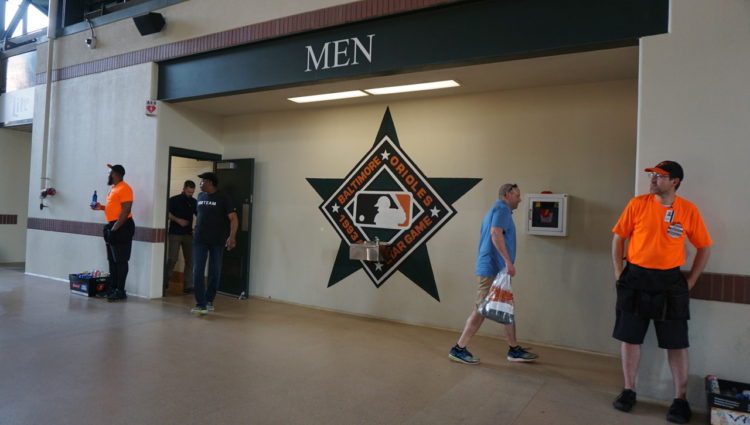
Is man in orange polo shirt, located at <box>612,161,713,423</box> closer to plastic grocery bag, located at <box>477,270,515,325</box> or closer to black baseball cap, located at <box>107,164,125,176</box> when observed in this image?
plastic grocery bag, located at <box>477,270,515,325</box>

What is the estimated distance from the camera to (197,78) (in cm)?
638

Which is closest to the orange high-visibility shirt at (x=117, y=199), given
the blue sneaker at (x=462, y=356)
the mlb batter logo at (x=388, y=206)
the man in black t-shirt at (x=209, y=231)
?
the man in black t-shirt at (x=209, y=231)

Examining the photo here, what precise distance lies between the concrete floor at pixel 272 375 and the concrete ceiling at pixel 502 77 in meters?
2.73

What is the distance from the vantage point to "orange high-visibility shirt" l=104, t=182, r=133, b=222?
6.36 metres

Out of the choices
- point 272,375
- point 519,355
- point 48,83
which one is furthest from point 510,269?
point 48,83

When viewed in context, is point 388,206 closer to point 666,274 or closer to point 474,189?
point 474,189

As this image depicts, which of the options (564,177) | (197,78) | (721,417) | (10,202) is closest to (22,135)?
(10,202)

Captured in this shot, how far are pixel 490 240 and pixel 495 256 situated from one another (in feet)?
0.49

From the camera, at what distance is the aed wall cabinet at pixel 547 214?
475cm

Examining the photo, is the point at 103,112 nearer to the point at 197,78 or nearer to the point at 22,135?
the point at 197,78

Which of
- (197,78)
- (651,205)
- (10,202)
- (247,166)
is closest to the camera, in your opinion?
(651,205)

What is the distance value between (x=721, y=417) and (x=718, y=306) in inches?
→ 29.2

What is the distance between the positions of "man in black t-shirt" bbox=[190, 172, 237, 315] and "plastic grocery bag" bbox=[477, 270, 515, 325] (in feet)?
10.4

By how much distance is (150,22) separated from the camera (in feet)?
21.9
